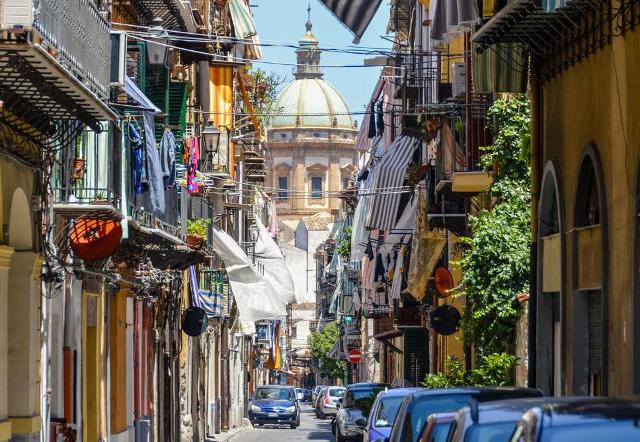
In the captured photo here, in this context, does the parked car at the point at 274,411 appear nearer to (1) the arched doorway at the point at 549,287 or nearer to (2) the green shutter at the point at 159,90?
(2) the green shutter at the point at 159,90

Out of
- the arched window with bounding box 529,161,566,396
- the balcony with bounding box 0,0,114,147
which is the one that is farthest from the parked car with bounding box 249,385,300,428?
the balcony with bounding box 0,0,114,147

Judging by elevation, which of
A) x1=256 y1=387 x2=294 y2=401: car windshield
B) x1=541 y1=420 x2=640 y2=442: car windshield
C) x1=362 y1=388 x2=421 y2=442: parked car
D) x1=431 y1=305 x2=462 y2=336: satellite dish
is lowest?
x1=256 y1=387 x2=294 y2=401: car windshield

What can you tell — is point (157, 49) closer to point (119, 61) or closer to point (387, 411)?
point (119, 61)

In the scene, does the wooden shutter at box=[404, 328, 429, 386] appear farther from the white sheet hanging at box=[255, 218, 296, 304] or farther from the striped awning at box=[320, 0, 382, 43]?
the striped awning at box=[320, 0, 382, 43]

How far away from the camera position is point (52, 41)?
14781mm

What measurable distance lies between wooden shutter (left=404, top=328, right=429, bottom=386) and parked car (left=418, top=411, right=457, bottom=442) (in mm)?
35247

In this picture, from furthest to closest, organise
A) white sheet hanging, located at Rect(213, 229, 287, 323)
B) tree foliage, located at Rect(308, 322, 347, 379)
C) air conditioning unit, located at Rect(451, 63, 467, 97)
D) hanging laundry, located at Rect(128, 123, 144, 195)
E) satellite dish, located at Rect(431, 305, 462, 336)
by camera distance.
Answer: tree foliage, located at Rect(308, 322, 347, 379) → white sheet hanging, located at Rect(213, 229, 287, 323) → satellite dish, located at Rect(431, 305, 462, 336) → air conditioning unit, located at Rect(451, 63, 467, 97) → hanging laundry, located at Rect(128, 123, 144, 195)

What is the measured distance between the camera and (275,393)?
2349 inches

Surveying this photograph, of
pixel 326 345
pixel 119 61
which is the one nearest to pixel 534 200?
pixel 119 61

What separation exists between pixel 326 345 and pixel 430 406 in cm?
11605

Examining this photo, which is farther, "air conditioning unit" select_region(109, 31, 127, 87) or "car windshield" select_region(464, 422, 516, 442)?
"air conditioning unit" select_region(109, 31, 127, 87)

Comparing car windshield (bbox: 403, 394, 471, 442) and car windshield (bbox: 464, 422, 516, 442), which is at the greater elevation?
car windshield (bbox: 464, 422, 516, 442)

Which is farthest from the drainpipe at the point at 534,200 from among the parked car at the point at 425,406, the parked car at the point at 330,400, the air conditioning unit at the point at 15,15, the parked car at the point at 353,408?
the parked car at the point at 330,400

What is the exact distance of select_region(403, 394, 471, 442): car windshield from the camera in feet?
52.5
